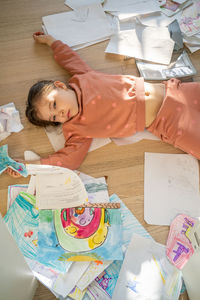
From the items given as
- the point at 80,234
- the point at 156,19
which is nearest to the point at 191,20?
the point at 156,19

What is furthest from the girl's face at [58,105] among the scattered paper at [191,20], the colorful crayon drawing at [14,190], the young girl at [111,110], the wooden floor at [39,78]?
the scattered paper at [191,20]

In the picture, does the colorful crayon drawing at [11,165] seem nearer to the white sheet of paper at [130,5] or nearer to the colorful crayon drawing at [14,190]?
the colorful crayon drawing at [14,190]

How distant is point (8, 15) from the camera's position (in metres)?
1.22

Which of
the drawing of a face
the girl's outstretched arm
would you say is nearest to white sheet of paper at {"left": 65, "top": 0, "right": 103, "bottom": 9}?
the girl's outstretched arm

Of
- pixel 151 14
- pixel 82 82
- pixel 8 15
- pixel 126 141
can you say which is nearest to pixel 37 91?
pixel 82 82

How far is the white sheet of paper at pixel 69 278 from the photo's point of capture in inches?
34.1

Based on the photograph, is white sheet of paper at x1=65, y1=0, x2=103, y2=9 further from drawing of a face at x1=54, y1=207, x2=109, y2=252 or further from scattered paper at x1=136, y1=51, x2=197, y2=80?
drawing of a face at x1=54, y1=207, x2=109, y2=252

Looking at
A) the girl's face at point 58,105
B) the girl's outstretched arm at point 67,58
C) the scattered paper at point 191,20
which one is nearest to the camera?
the girl's face at point 58,105

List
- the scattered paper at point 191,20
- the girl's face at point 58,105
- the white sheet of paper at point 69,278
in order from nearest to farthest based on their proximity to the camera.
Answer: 1. the white sheet of paper at point 69,278
2. the girl's face at point 58,105
3. the scattered paper at point 191,20

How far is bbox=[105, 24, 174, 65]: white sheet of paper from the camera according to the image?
3.81 feet

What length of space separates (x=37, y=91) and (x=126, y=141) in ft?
1.16

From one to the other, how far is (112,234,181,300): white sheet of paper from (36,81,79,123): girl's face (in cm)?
46

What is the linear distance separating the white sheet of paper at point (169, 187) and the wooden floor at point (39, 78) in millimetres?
23

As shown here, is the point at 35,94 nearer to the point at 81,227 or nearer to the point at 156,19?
the point at 81,227
